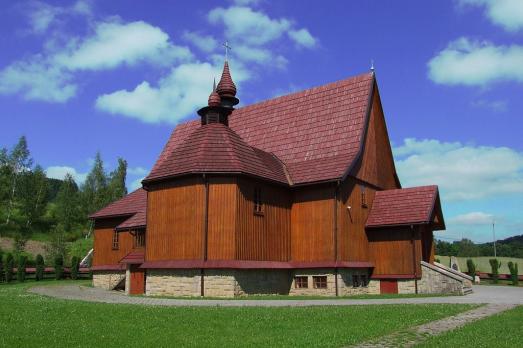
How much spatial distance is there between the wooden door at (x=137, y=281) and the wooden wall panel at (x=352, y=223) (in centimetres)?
1012

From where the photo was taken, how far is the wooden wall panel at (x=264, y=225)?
22.7 m

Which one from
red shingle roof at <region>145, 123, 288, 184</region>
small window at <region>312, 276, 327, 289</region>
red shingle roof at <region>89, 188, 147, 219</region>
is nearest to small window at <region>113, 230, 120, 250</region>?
red shingle roof at <region>89, 188, 147, 219</region>

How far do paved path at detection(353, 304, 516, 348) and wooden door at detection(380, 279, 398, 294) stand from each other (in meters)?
9.79

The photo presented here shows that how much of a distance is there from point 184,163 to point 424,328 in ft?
47.6

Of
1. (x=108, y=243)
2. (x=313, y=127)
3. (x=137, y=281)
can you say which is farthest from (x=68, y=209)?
(x=313, y=127)

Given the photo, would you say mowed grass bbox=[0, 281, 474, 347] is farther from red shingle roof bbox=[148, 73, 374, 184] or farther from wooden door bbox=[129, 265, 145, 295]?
red shingle roof bbox=[148, 73, 374, 184]

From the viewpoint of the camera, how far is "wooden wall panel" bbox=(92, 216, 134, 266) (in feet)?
105

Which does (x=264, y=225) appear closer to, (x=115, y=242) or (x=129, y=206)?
(x=129, y=206)

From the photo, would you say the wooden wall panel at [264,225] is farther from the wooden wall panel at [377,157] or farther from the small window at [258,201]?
the wooden wall panel at [377,157]

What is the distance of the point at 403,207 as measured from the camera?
2627 centimetres

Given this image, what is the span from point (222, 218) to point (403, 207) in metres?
9.76

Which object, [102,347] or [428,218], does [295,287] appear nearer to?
[428,218]

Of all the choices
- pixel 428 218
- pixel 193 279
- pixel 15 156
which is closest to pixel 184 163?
pixel 193 279

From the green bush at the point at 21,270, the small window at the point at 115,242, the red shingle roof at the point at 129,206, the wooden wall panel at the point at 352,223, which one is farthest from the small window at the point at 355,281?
the green bush at the point at 21,270
